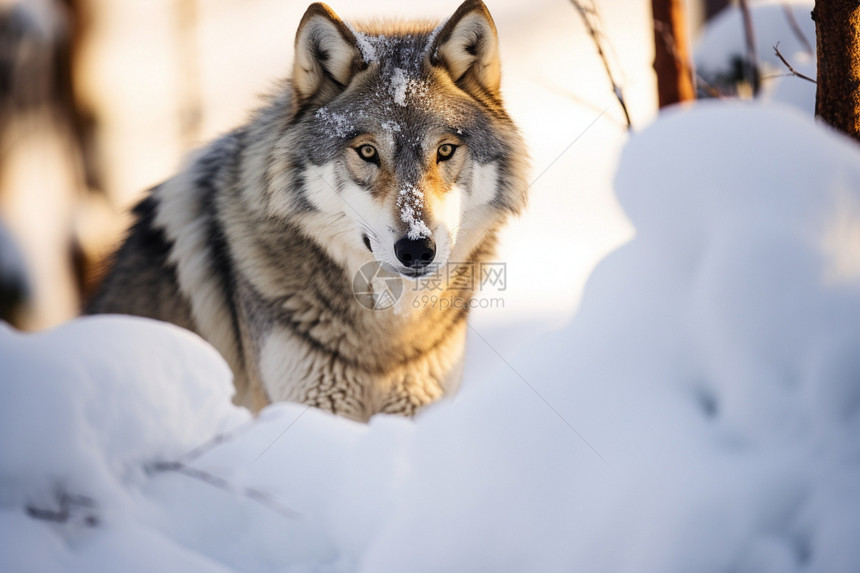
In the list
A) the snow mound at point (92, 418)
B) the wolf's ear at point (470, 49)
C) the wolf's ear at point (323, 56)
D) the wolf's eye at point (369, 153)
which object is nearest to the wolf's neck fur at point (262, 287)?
the wolf's ear at point (323, 56)

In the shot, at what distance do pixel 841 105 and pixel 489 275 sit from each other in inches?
64.6

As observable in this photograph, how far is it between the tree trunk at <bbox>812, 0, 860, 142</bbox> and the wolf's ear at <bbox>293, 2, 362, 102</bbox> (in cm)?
172

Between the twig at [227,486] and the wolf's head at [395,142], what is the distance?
1.26 m

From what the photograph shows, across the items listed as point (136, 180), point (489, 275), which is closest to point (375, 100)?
point (489, 275)

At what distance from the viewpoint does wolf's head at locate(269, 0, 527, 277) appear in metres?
2.63

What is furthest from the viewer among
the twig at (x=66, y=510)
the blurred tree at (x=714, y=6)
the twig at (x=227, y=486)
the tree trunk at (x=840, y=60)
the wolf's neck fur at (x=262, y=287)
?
the blurred tree at (x=714, y=6)

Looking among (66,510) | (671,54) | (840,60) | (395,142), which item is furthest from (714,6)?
(66,510)

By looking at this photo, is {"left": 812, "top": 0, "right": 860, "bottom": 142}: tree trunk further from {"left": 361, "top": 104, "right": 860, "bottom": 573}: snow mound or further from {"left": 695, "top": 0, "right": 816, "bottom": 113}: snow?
{"left": 695, "top": 0, "right": 816, "bottom": 113}: snow

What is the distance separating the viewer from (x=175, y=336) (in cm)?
159

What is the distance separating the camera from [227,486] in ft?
4.77

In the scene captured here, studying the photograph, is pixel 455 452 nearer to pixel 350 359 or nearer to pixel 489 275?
pixel 350 359

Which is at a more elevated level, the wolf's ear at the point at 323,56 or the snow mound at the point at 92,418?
the wolf's ear at the point at 323,56

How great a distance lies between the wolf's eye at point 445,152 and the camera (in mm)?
2725

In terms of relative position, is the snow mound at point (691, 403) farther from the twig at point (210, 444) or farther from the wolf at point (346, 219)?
the wolf at point (346, 219)
